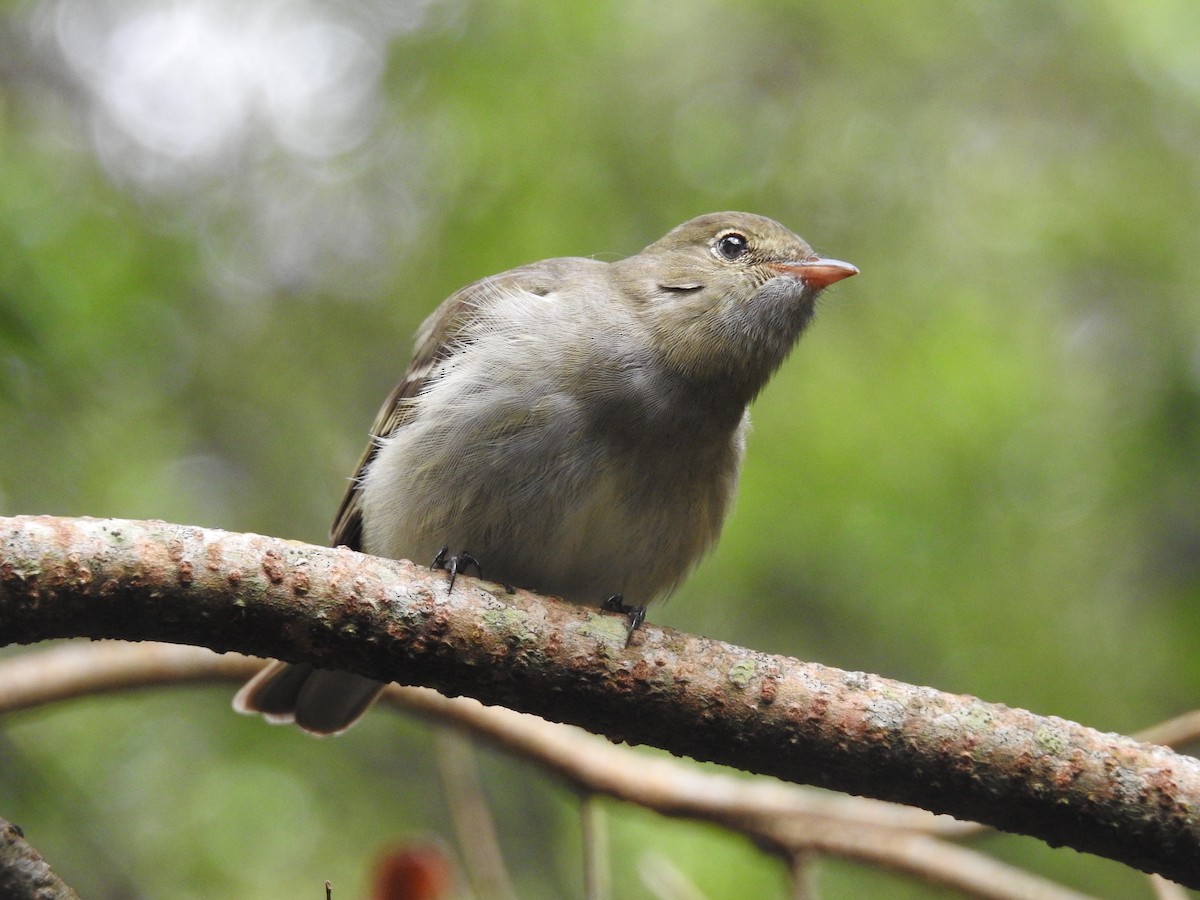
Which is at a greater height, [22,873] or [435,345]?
[435,345]

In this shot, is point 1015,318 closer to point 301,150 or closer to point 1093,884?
point 1093,884

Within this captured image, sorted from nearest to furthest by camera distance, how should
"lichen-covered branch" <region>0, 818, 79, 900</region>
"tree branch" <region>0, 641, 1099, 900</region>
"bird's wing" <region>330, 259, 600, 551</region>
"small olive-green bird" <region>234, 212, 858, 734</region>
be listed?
"lichen-covered branch" <region>0, 818, 79, 900</region> < "small olive-green bird" <region>234, 212, 858, 734</region> < "tree branch" <region>0, 641, 1099, 900</region> < "bird's wing" <region>330, 259, 600, 551</region>

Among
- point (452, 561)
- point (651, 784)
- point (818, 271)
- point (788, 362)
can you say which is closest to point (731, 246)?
point (818, 271)

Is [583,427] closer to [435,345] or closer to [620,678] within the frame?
[435,345]

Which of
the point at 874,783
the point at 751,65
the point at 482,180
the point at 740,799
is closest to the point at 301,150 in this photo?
the point at 482,180

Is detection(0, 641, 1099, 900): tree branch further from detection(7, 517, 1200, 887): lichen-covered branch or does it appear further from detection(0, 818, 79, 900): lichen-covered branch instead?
detection(0, 818, 79, 900): lichen-covered branch

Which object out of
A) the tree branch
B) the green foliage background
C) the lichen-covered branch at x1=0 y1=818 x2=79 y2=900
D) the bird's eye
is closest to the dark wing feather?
the tree branch
